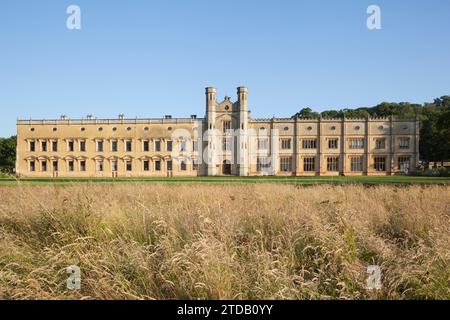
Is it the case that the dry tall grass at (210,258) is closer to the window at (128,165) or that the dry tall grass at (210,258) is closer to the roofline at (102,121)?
the roofline at (102,121)

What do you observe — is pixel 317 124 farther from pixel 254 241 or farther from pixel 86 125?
pixel 254 241

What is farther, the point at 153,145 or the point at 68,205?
the point at 153,145

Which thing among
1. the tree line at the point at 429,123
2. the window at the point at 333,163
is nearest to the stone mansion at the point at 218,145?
the window at the point at 333,163

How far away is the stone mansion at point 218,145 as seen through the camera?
4538cm

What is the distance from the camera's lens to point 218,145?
46.0 m

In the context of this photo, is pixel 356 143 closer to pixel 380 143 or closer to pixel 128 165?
pixel 380 143

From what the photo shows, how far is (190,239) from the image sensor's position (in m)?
4.72

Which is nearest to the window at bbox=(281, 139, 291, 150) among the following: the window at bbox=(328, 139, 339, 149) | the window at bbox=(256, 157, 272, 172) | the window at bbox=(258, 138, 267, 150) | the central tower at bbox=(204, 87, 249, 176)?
the window at bbox=(258, 138, 267, 150)

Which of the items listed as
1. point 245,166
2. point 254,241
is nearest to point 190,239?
point 254,241

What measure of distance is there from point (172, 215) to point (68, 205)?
191 centimetres

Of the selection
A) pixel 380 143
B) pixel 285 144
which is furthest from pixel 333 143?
pixel 285 144

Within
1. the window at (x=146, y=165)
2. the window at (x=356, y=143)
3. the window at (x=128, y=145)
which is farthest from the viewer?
the window at (x=128, y=145)

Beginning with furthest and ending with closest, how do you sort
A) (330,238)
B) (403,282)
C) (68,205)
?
(68,205) → (330,238) → (403,282)
